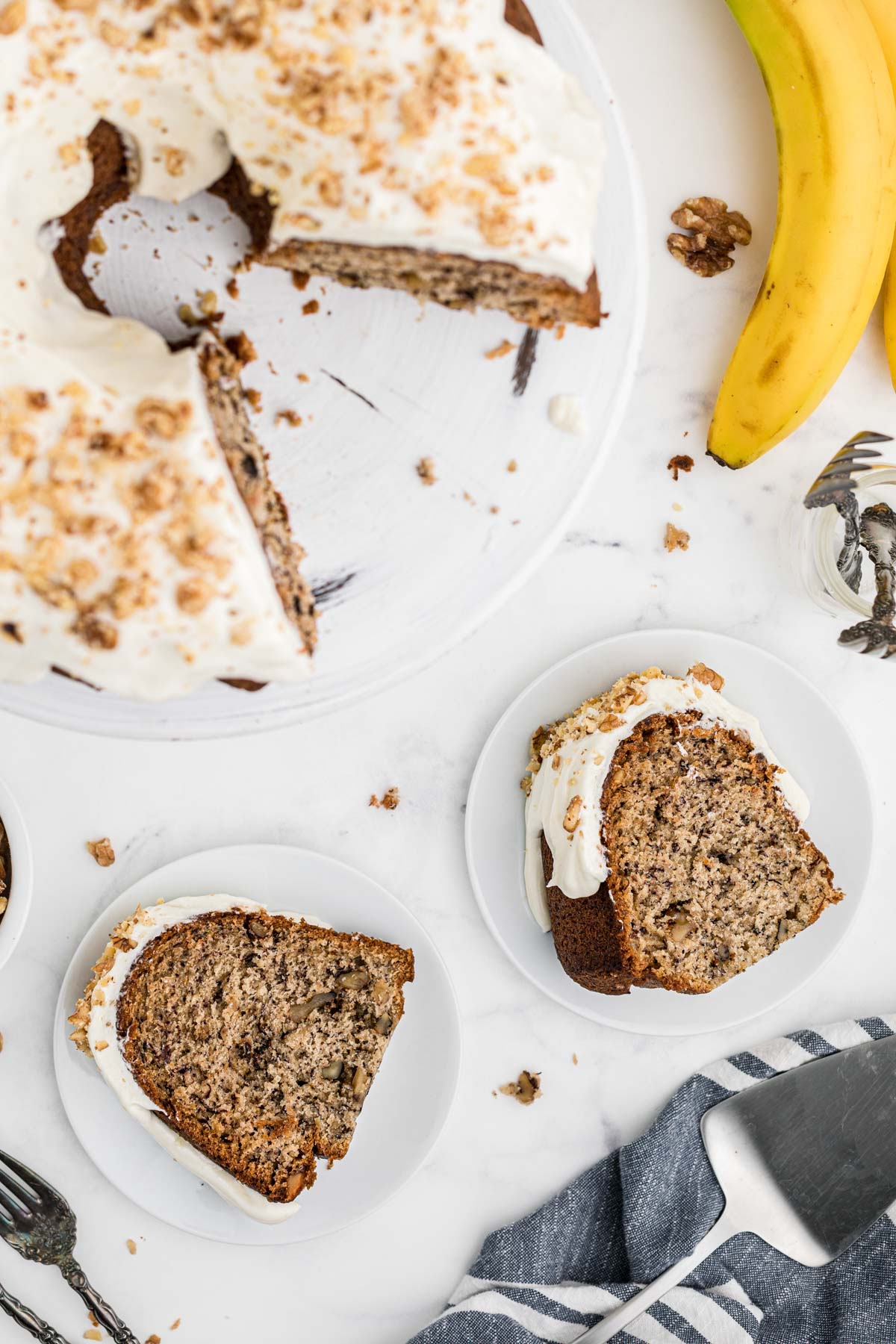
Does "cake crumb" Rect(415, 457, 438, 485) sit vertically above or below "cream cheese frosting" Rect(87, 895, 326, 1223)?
above

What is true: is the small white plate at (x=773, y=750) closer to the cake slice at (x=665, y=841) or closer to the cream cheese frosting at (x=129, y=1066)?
the cake slice at (x=665, y=841)

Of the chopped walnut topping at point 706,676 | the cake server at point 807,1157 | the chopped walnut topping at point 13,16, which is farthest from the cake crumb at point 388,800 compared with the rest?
the chopped walnut topping at point 13,16

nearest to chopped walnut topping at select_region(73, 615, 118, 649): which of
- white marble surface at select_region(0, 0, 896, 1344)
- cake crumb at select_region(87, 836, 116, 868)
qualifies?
white marble surface at select_region(0, 0, 896, 1344)

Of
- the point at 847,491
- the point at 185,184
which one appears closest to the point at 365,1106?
the point at 847,491

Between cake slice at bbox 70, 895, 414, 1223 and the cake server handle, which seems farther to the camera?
the cake server handle

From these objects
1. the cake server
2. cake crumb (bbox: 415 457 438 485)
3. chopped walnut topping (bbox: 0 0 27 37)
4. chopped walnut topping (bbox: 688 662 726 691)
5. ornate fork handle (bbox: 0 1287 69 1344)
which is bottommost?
ornate fork handle (bbox: 0 1287 69 1344)

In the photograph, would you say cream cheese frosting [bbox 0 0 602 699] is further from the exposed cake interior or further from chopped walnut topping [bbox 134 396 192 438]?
the exposed cake interior
